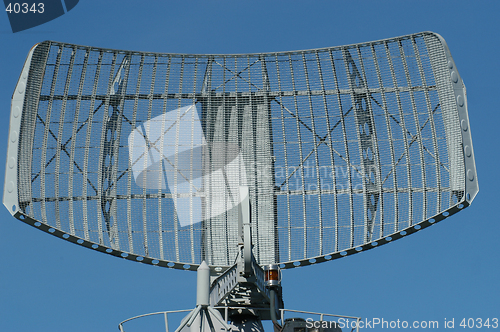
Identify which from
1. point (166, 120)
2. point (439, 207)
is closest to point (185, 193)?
point (166, 120)

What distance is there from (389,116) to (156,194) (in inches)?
653

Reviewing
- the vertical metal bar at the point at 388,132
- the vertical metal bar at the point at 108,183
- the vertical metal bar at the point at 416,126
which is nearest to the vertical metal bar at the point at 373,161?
the vertical metal bar at the point at 388,132

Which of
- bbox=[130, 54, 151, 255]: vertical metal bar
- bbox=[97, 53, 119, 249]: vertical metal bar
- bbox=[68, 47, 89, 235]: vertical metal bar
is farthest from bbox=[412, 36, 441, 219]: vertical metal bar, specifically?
bbox=[68, 47, 89, 235]: vertical metal bar

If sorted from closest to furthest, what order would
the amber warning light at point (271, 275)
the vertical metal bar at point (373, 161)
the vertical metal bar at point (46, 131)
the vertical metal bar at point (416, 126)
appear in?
the amber warning light at point (271, 275), the vertical metal bar at point (416, 126), the vertical metal bar at point (46, 131), the vertical metal bar at point (373, 161)

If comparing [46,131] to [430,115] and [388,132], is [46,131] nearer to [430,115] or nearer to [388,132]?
[388,132]

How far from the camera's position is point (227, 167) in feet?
164

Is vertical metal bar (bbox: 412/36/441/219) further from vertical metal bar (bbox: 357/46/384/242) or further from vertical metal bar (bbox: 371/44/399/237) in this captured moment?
vertical metal bar (bbox: 357/46/384/242)

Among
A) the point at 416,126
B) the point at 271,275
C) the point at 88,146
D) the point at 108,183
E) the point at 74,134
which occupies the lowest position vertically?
the point at 271,275

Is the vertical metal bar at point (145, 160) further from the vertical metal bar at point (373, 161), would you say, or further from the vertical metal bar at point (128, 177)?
the vertical metal bar at point (373, 161)

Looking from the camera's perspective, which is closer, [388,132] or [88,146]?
[388,132]

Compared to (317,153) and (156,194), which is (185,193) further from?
(317,153)

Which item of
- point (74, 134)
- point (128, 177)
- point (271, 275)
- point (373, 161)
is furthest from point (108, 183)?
point (373, 161)

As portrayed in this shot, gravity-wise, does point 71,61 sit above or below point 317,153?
above

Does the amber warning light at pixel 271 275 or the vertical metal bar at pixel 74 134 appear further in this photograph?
the vertical metal bar at pixel 74 134
